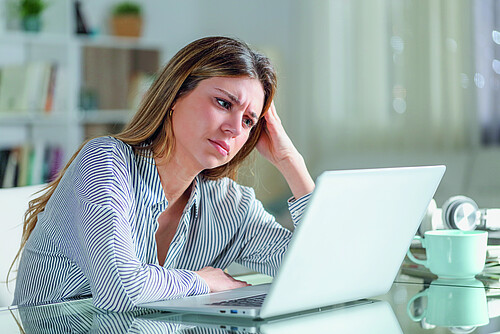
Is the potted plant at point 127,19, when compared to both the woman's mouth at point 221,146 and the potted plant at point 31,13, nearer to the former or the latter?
the potted plant at point 31,13

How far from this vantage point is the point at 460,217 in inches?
50.9

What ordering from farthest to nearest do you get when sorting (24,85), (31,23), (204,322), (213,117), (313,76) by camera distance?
(313,76)
(31,23)
(24,85)
(213,117)
(204,322)

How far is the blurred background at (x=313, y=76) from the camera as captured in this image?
11.7 feet

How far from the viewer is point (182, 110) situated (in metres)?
1.28

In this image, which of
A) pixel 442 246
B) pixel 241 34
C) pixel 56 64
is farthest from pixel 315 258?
pixel 241 34

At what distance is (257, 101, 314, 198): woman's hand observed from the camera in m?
1.41

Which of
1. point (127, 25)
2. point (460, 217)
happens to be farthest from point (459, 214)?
point (127, 25)

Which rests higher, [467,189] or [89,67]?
[89,67]

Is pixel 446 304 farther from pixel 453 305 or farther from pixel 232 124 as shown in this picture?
pixel 232 124

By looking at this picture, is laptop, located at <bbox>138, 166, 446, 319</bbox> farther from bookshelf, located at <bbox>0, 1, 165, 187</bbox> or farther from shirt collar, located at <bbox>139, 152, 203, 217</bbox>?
bookshelf, located at <bbox>0, 1, 165, 187</bbox>

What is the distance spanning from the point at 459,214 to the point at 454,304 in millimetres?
309

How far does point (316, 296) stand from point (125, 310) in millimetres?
263

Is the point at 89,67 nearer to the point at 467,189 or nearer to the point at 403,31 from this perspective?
the point at 403,31

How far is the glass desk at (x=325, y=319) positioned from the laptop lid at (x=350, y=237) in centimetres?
3
